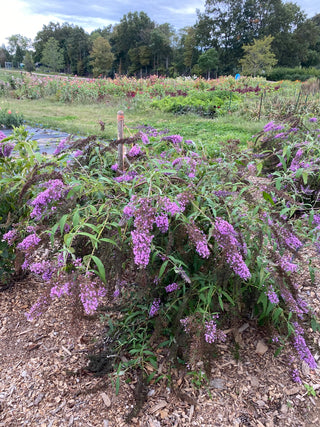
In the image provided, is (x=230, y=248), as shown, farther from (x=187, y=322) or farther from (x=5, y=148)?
(x=5, y=148)

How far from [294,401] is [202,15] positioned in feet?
197

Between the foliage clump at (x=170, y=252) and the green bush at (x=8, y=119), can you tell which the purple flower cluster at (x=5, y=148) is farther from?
the green bush at (x=8, y=119)

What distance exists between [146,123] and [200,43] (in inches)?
1842

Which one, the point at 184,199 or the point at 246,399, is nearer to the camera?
the point at 184,199

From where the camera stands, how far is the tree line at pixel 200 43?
146ft

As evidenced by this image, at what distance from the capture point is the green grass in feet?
24.9

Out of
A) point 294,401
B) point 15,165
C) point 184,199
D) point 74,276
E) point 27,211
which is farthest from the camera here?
point 15,165

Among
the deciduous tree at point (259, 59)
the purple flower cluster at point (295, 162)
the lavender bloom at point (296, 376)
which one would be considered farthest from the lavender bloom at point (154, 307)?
the deciduous tree at point (259, 59)

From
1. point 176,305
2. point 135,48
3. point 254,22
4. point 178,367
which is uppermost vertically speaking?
point 254,22

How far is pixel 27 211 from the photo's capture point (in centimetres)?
229

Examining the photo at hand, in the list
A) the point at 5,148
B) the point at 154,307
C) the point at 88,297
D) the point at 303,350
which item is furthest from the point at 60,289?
the point at 5,148

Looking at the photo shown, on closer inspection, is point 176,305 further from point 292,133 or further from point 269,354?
point 292,133

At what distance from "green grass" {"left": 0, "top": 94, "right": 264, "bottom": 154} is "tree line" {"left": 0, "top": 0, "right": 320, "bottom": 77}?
32604mm

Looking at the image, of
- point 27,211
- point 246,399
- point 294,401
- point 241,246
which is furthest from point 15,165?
point 294,401
